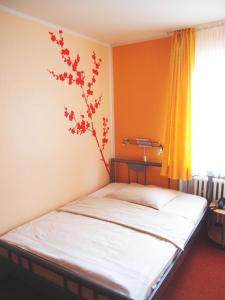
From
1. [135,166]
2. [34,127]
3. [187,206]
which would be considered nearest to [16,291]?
[34,127]

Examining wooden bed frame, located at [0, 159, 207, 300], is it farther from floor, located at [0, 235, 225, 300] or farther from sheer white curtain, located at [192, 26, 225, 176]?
sheer white curtain, located at [192, 26, 225, 176]

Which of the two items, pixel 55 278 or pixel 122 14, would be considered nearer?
pixel 55 278

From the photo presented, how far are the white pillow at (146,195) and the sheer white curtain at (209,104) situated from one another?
1.66 ft

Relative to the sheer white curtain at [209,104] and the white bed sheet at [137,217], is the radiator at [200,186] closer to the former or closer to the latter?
the sheer white curtain at [209,104]

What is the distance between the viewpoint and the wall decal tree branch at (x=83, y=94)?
111 inches

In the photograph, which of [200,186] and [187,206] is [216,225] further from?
[187,206]

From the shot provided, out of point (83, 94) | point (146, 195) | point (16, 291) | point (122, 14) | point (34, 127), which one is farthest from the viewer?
point (83, 94)

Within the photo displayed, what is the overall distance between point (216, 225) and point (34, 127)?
8.41 feet

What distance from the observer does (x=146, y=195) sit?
285 centimetres

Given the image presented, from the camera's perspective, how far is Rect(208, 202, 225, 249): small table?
276cm

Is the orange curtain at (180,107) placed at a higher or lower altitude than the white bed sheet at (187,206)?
higher

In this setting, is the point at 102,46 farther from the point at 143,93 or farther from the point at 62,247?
the point at 62,247

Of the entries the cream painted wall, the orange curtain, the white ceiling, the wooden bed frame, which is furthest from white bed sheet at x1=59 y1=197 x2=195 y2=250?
the white ceiling

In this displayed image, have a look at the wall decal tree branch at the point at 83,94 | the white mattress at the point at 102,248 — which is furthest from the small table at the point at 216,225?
the wall decal tree branch at the point at 83,94
